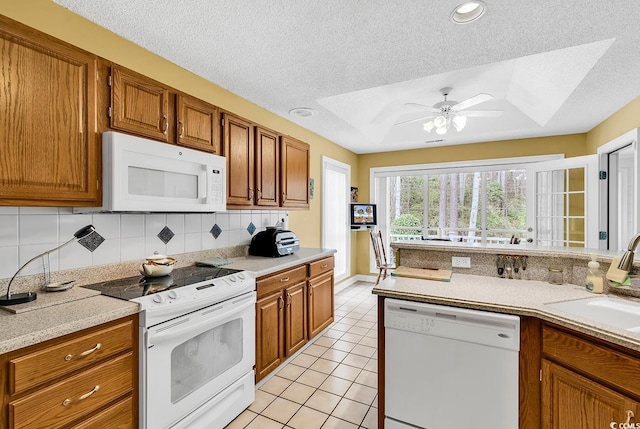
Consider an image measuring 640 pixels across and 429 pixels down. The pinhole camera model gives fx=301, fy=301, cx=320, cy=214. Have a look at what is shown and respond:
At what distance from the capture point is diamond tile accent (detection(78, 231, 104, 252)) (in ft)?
5.89

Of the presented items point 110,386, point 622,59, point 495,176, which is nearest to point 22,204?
point 110,386

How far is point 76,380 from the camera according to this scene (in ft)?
3.92

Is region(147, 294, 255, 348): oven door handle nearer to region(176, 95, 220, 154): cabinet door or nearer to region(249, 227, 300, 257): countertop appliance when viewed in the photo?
region(249, 227, 300, 257): countertop appliance

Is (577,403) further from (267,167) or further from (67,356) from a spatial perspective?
(267,167)

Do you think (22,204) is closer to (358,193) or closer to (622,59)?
(622,59)

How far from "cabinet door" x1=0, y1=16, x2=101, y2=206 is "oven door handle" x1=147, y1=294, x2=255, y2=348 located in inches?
29.7

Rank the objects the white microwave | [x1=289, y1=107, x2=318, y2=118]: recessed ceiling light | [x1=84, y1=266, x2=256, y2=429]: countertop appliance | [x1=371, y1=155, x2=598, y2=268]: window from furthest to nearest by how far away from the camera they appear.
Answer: [x1=371, y1=155, x2=598, y2=268]: window → [x1=289, y1=107, x2=318, y2=118]: recessed ceiling light → the white microwave → [x1=84, y1=266, x2=256, y2=429]: countertop appliance

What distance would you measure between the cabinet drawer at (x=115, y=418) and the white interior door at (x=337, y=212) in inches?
126

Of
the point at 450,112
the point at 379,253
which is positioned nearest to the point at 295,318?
the point at 450,112

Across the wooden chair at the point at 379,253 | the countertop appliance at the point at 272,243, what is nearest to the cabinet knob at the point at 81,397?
the countertop appliance at the point at 272,243

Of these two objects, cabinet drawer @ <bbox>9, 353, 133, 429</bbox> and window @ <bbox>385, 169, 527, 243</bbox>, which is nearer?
cabinet drawer @ <bbox>9, 353, 133, 429</bbox>

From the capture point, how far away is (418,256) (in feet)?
7.32

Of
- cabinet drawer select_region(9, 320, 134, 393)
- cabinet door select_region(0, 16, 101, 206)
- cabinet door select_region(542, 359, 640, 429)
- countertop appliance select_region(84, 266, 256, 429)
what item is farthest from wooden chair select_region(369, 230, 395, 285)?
cabinet door select_region(0, 16, 101, 206)

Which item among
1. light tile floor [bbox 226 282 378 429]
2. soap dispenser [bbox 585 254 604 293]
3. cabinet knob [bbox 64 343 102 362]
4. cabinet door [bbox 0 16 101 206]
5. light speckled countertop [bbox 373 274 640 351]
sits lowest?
light tile floor [bbox 226 282 378 429]
